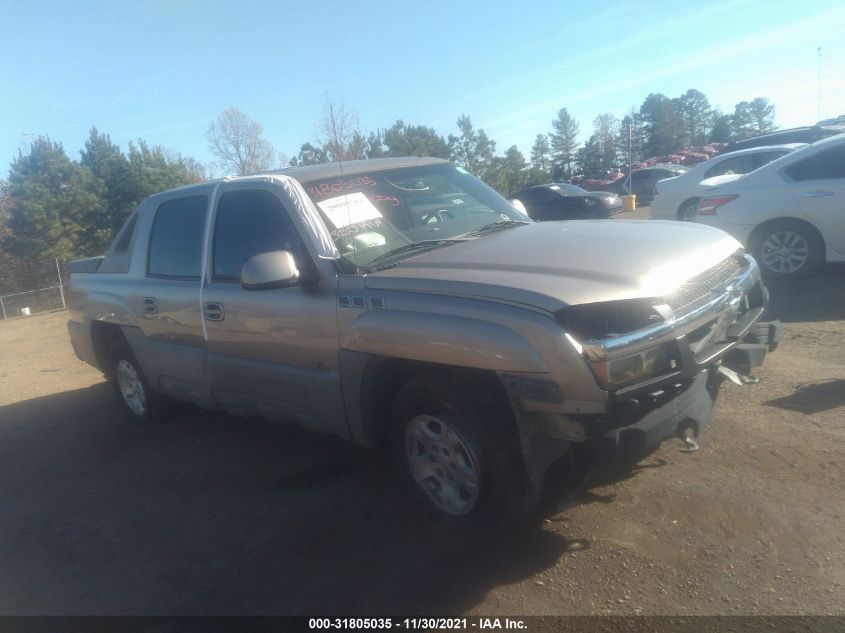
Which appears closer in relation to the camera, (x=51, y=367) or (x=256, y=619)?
(x=256, y=619)

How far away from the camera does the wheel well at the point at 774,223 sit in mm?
7453

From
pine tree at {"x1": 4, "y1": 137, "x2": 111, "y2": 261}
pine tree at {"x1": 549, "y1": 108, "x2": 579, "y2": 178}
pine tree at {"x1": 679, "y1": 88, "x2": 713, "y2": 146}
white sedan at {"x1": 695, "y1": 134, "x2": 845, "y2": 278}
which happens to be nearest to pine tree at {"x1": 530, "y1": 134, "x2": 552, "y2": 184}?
pine tree at {"x1": 549, "y1": 108, "x2": 579, "y2": 178}

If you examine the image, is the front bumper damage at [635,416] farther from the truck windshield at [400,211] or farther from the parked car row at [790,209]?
the parked car row at [790,209]

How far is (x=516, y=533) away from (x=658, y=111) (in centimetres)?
5003

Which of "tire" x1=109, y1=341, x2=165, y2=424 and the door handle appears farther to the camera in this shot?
"tire" x1=109, y1=341, x2=165, y2=424

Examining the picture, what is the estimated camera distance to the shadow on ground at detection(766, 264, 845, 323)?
6.71 m

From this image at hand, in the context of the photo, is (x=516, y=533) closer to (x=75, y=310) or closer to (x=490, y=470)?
(x=490, y=470)

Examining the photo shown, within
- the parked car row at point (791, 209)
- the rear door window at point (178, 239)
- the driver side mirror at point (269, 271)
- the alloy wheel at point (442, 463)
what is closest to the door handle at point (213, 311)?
the rear door window at point (178, 239)

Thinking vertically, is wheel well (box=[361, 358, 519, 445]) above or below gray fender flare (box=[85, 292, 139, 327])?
below

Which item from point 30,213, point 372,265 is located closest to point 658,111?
point 30,213

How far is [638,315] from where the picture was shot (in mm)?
3074

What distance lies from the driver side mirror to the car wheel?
865 centimetres

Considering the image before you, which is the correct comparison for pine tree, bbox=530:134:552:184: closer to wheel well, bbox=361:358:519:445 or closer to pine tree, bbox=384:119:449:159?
pine tree, bbox=384:119:449:159

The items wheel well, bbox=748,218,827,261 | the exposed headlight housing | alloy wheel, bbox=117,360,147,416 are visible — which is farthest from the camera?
wheel well, bbox=748,218,827,261
